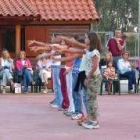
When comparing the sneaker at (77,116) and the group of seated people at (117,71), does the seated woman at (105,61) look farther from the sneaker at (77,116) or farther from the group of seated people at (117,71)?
the sneaker at (77,116)

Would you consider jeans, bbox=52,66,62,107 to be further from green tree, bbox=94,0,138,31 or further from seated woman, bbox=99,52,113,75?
green tree, bbox=94,0,138,31

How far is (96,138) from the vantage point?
10336mm

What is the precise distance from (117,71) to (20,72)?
3.39m

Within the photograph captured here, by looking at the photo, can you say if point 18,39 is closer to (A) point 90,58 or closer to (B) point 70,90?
(B) point 70,90

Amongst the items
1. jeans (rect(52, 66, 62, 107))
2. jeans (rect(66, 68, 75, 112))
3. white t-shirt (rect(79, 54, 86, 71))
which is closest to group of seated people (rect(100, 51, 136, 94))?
jeans (rect(52, 66, 62, 107))

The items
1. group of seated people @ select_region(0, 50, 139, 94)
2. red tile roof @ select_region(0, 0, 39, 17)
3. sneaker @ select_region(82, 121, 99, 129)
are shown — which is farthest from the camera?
red tile roof @ select_region(0, 0, 39, 17)

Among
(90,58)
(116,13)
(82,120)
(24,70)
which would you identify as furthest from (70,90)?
(116,13)

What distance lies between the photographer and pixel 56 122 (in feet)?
41.2

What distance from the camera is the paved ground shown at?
1064 centimetres

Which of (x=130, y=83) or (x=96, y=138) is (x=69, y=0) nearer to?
(x=130, y=83)

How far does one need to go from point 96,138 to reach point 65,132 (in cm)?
88

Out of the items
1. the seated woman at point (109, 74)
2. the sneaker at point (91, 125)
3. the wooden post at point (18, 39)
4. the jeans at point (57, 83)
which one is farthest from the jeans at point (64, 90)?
the wooden post at point (18, 39)

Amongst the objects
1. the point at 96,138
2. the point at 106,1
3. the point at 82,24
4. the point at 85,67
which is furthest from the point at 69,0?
the point at 106,1

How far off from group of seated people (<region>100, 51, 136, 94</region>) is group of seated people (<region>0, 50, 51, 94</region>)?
78.5 inches
